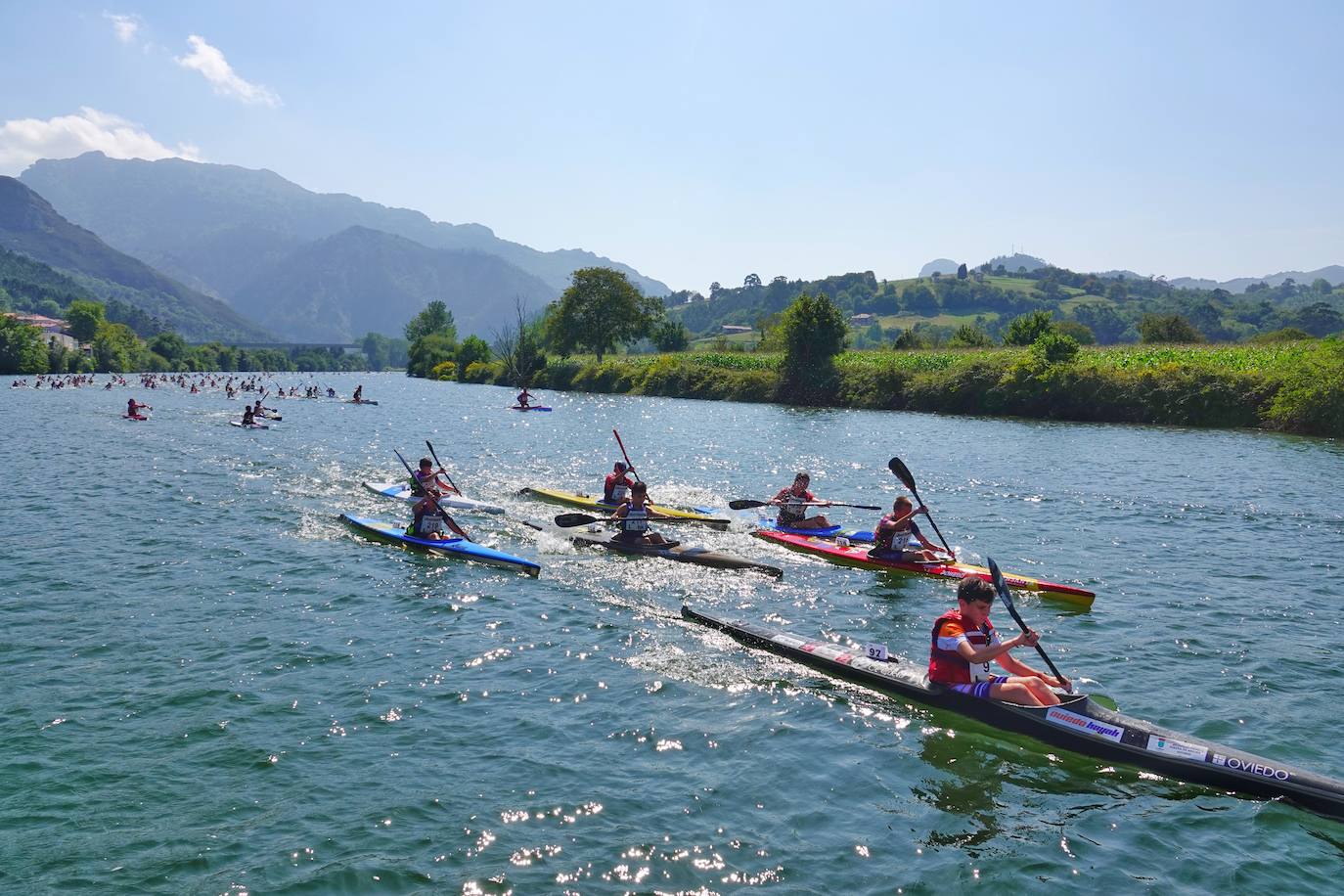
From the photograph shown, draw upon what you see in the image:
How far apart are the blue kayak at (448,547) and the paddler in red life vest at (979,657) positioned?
9.36 m

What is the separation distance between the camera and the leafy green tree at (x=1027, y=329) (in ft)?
257

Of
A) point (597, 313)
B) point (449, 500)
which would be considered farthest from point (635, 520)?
point (597, 313)

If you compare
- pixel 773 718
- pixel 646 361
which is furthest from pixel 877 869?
pixel 646 361

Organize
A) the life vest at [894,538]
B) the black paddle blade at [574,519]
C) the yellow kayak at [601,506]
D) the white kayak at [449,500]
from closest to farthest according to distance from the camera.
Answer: the life vest at [894,538]
the black paddle blade at [574,519]
the yellow kayak at [601,506]
the white kayak at [449,500]

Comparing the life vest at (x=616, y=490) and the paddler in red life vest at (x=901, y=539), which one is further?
the life vest at (x=616, y=490)

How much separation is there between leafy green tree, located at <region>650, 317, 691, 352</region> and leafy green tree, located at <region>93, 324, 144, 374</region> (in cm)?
7727

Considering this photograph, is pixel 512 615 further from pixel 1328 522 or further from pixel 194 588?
pixel 1328 522

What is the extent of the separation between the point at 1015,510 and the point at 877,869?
793 inches

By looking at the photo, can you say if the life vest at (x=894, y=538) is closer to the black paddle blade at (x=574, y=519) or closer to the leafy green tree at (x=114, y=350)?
the black paddle blade at (x=574, y=519)

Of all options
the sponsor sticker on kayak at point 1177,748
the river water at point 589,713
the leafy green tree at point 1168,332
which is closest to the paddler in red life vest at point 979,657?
the river water at point 589,713

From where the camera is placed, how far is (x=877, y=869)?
27.7 ft

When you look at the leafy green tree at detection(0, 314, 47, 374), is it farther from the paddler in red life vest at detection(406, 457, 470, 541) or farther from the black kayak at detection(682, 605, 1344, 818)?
the black kayak at detection(682, 605, 1344, 818)

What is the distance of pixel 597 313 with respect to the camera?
103m

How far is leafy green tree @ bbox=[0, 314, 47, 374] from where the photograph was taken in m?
104
